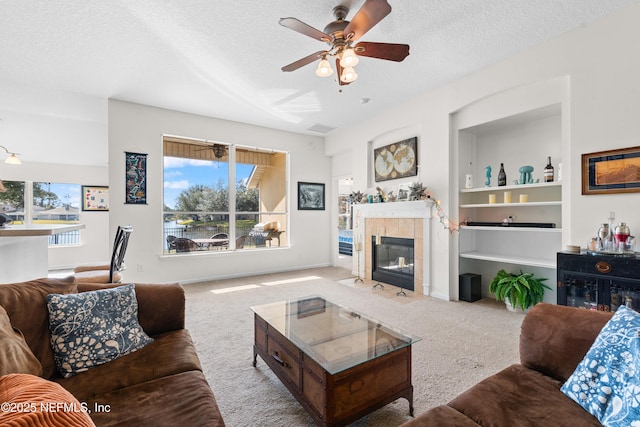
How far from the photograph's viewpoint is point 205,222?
530 centimetres

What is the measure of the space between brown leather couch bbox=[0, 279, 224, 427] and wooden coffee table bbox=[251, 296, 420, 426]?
55cm

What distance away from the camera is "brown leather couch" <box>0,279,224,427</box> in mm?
1107

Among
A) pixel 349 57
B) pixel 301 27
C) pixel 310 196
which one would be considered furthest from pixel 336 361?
pixel 310 196

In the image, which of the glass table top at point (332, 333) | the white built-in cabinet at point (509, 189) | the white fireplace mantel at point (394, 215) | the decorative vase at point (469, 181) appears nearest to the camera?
the glass table top at point (332, 333)

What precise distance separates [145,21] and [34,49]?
145 centimetres

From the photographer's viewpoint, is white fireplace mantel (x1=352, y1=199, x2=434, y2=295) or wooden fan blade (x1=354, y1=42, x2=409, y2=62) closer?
wooden fan blade (x1=354, y1=42, x2=409, y2=62)

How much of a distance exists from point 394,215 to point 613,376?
3723 millimetres

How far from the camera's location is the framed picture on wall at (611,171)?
2539 mm

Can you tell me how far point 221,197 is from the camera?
17.9 feet

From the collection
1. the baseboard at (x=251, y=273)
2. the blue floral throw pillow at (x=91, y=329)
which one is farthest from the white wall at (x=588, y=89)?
the baseboard at (x=251, y=273)

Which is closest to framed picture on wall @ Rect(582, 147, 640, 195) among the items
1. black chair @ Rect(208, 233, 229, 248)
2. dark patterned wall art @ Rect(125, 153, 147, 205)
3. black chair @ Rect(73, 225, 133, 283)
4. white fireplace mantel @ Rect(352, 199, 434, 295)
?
white fireplace mantel @ Rect(352, 199, 434, 295)

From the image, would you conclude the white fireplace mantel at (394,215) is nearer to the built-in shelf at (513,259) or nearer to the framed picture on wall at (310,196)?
the built-in shelf at (513,259)

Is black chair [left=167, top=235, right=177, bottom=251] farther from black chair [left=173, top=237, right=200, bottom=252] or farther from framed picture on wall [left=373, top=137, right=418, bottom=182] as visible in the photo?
framed picture on wall [left=373, top=137, right=418, bottom=182]

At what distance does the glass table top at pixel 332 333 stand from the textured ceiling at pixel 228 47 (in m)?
2.64
